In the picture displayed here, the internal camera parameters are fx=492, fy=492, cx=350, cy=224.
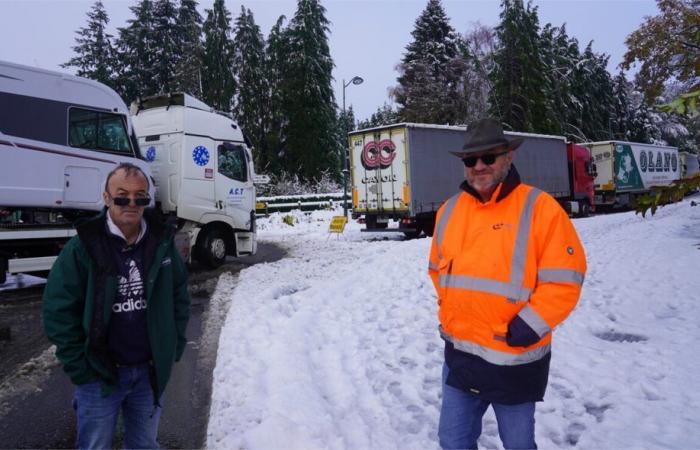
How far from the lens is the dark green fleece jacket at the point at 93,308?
221 cm

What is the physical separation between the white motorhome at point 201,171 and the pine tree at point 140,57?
32.6 metres

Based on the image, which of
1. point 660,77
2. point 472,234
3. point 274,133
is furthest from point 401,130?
point 274,133

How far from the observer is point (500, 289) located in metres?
2.20

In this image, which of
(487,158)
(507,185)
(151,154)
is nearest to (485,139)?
(487,158)

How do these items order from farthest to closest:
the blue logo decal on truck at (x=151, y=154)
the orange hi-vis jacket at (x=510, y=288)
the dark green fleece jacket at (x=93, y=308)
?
the blue logo decal on truck at (x=151, y=154) < the dark green fleece jacket at (x=93, y=308) < the orange hi-vis jacket at (x=510, y=288)

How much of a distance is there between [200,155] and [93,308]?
30.0ft

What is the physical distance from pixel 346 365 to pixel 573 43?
58.5 meters

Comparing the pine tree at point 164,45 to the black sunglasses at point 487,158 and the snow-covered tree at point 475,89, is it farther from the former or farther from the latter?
the black sunglasses at point 487,158

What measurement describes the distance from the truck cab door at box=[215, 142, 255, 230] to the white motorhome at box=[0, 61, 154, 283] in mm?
2497

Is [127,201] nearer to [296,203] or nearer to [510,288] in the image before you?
[510,288]

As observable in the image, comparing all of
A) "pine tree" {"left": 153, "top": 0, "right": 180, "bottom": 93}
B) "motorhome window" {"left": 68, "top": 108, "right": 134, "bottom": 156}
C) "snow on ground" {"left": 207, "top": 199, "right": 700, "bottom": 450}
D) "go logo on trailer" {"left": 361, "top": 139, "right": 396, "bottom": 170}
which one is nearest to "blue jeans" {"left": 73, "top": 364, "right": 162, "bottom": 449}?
"snow on ground" {"left": 207, "top": 199, "right": 700, "bottom": 450}

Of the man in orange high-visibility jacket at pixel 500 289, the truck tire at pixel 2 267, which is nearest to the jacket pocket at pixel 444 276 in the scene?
the man in orange high-visibility jacket at pixel 500 289

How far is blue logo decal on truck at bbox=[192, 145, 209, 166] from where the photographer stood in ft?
35.6

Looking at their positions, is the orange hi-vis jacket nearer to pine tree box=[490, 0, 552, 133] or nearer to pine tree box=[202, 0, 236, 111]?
pine tree box=[490, 0, 552, 133]
